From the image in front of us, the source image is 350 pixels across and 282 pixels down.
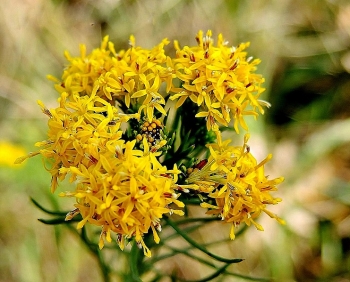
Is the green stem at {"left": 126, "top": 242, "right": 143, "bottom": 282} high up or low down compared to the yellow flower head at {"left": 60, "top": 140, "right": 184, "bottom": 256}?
down

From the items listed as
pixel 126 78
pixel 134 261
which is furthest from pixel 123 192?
pixel 134 261

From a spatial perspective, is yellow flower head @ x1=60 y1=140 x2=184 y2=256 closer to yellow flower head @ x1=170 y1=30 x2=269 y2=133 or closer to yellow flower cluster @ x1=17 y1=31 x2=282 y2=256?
yellow flower cluster @ x1=17 y1=31 x2=282 y2=256

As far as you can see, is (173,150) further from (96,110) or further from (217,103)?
(96,110)

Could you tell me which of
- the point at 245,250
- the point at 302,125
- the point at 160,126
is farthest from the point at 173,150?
the point at 302,125

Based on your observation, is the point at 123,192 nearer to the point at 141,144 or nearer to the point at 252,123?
the point at 141,144

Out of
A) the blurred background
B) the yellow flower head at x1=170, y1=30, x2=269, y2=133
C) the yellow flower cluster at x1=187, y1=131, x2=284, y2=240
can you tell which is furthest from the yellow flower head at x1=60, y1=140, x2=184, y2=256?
the blurred background

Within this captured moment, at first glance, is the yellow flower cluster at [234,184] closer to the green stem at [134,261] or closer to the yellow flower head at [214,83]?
the yellow flower head at [214,83]

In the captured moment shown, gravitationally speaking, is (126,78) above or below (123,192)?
above
